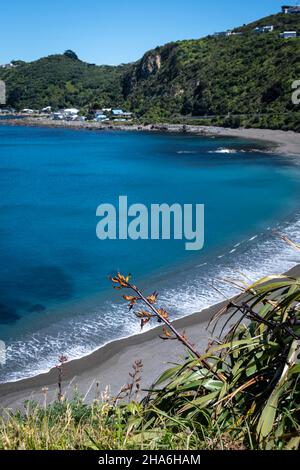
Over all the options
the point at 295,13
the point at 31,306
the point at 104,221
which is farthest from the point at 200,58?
the point at 31,306

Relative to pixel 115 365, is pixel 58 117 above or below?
above

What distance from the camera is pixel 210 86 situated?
267 ft

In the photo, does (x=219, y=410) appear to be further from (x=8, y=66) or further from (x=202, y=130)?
(x=8, y=66)

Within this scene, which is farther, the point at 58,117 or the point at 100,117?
the point at 58,117

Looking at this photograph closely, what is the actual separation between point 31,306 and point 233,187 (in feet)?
71.9

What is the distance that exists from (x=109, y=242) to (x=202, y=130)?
171 feet

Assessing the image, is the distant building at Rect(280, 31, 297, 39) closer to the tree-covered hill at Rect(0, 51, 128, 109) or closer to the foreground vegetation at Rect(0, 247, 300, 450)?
the tree-covered hill at Rect(0, 51, 128, 109)

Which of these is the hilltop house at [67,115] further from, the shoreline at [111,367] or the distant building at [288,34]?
the shoreline at [111,367]

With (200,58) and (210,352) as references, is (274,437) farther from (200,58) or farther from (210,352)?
(200,58)

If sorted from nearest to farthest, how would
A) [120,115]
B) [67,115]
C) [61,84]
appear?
[120,115], [67,115], [61,84]

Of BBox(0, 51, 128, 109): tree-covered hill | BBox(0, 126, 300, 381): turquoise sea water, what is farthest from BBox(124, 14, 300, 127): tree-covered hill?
BBox(0, 126, 300, 381): turquoise sea water

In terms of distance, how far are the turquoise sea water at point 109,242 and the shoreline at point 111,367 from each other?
1.37ft

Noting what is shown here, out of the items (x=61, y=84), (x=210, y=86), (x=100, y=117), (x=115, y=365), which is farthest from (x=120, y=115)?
(x=115, y=365)

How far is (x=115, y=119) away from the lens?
95125 mm
